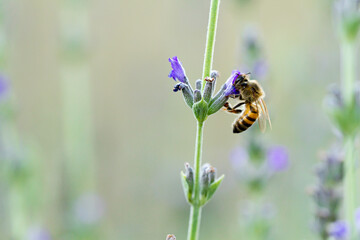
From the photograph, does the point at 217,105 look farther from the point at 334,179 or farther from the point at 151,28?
the point at 151,28

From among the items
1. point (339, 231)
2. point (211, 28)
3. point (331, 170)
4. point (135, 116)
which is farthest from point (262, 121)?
point (135, 116)

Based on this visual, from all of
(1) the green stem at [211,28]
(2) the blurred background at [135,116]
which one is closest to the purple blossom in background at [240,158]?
(2) the blurred background at [135,116]

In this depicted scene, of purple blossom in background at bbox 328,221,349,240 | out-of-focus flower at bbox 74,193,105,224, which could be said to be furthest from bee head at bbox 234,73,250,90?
out-of-focus flower at bbox 74,193,105,224

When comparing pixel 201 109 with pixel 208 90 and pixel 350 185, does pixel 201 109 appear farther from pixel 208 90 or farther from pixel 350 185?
pixel 350 185

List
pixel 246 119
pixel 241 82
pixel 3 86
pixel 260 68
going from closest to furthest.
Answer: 1. pixel 241 82
2. pixel 246 119
3. pixel 260 68
4. pixel 3 86

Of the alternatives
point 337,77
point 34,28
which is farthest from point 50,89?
point 337,77

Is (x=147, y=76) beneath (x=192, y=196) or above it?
above
